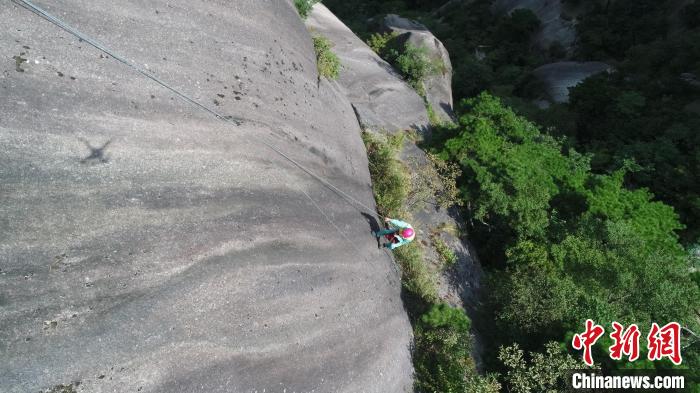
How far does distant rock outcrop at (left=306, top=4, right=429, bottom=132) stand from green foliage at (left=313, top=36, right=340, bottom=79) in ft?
7.59

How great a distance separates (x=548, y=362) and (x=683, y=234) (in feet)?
46.2

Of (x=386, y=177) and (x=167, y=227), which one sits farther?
(x=386, y=177)

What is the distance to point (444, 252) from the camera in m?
15.9

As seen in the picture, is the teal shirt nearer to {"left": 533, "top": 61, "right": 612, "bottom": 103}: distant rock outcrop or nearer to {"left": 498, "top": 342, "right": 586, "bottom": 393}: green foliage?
{"left": 498, "top": 342, "right": 586, "bottom": 393}: green foliage

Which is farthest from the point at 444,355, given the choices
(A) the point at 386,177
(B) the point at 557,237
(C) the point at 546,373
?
(B) the point at 557,237

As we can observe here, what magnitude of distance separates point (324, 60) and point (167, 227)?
32.9 feet

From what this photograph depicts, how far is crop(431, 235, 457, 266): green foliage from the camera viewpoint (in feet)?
51.9

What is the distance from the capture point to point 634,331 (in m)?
11.9

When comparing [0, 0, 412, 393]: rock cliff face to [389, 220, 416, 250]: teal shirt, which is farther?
[389, 220, 416, 250]: teal shirt

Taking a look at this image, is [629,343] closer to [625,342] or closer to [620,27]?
[625,342]

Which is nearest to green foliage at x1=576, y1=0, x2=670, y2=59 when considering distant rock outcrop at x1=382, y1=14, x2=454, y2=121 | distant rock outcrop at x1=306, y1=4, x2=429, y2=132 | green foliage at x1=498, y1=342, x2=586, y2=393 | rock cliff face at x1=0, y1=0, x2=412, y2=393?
distant rock outcrop at x1=382, y1=14, x2=454, y2=121

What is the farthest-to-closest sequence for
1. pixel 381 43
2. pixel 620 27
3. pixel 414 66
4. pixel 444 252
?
pixel 620 27 → pixel 381 43 → pixel 414 66 → pixel 444 252

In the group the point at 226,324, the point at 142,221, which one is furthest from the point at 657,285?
the point at 142,221

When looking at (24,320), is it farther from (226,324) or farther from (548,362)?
(548,362)
